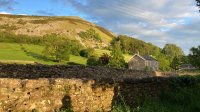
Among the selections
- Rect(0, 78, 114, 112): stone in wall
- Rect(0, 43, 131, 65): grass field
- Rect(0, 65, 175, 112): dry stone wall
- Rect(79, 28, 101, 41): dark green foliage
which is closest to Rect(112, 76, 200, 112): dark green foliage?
Rect(0, 65, 175, 112): dry stone wall

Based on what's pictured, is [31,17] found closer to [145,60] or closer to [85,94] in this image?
[145,60]

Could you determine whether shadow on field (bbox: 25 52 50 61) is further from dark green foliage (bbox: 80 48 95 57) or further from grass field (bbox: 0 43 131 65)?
dark green foliage (bbox: 80 48 95 57)

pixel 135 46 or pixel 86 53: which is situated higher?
pixel 135 46

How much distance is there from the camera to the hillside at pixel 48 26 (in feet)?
461

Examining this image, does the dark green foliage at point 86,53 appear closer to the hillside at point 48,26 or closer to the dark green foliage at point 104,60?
the dark green foliage at point 104,60

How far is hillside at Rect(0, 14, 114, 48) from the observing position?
461ft

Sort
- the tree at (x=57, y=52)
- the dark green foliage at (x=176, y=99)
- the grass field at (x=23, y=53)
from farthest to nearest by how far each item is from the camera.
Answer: the tree at (x=57, y=52), the grass field at (x=23, y=53), the dark green foliage at (x=176, y=99)

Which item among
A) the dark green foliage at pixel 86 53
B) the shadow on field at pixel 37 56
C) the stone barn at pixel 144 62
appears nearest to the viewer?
the shadow on field at pixel 37 56

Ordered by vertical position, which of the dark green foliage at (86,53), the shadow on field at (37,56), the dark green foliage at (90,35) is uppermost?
the dark green foliage at (90,35)

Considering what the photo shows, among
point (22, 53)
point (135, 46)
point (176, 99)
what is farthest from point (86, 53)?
point (176, 99)

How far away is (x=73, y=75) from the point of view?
93.0 feet

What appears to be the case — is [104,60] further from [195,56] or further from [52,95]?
[52,95]

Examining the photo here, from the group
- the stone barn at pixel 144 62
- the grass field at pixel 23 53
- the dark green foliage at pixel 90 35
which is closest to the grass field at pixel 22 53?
the grass field at pixel 23 53

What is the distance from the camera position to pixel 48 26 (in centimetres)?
15712
